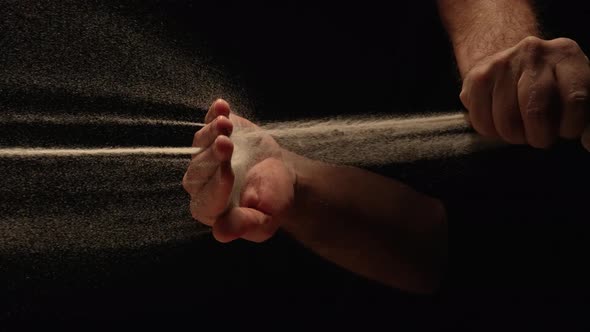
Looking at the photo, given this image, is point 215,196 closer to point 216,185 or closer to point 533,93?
point 216,185

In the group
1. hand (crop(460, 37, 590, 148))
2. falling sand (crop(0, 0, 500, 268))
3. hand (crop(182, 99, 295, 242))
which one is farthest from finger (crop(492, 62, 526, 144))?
hand (crop(182, 99, 295, 242))

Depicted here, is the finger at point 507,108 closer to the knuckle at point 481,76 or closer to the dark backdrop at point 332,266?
the knuckle at point 481,76

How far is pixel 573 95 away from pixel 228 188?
316mm

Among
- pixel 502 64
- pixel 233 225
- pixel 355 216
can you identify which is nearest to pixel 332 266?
pixel 355 216

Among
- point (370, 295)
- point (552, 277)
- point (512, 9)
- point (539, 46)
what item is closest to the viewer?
point (539, 46)

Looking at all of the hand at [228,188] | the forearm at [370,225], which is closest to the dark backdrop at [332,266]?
the forearm at [370,225]

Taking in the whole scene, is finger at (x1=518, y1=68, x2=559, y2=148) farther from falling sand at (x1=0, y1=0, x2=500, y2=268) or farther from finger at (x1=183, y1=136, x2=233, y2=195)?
finger at (x1=183, y1=136, x2=233, y2=195)

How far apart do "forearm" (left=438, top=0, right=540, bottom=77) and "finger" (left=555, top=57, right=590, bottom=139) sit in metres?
0.27

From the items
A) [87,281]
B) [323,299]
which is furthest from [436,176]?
[87,281]

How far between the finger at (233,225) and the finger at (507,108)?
257 millimetres

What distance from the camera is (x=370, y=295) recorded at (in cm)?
77

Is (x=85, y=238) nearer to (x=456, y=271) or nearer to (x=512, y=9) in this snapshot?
(x=456, y=271)

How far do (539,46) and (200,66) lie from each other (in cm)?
51

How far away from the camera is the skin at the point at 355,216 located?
712 millimetres
